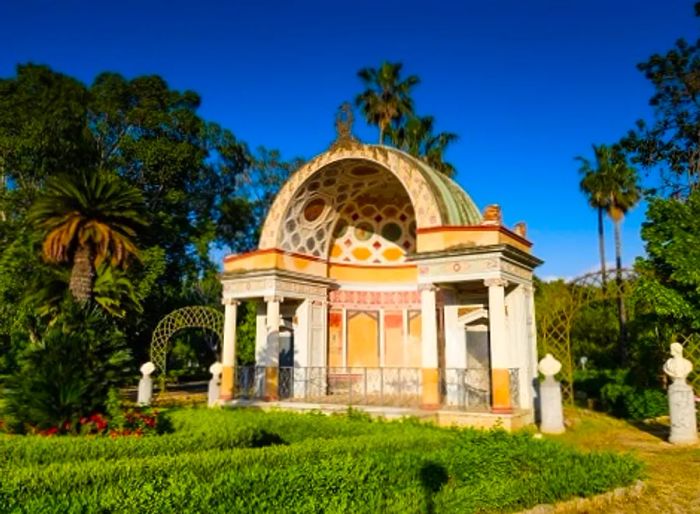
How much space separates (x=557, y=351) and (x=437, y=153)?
63.1 feet

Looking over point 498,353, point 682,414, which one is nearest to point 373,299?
point 498,353

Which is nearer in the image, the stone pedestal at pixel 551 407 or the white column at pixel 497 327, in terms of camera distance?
the white column at pixel 497 327

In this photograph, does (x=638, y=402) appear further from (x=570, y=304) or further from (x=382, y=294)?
(x=382, y=294)

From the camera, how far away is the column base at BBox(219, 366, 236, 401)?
18.7m

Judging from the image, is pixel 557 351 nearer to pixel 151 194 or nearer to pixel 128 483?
pixel 128 483

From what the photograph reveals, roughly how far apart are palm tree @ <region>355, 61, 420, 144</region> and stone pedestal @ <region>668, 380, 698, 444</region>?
80.6 ft

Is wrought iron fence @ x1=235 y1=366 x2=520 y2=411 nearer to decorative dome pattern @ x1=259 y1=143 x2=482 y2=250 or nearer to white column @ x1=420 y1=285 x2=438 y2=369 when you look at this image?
white column @ x1=420 y1=285 x2=438 y2=369

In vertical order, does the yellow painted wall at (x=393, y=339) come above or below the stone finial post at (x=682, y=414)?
above

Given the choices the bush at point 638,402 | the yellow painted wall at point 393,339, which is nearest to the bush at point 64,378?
the yellow painted wall at point 393,339

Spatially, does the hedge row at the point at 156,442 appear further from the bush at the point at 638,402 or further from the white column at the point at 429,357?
the bush at the point at 638,402

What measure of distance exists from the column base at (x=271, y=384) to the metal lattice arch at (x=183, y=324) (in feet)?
20.2

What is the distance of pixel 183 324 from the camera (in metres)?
24.6

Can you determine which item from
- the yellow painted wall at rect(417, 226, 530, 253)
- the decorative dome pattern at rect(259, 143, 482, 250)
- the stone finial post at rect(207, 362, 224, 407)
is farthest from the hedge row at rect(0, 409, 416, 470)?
the stone finial post at rect(207, 362, 224, 407)

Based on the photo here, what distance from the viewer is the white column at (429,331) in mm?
15211
